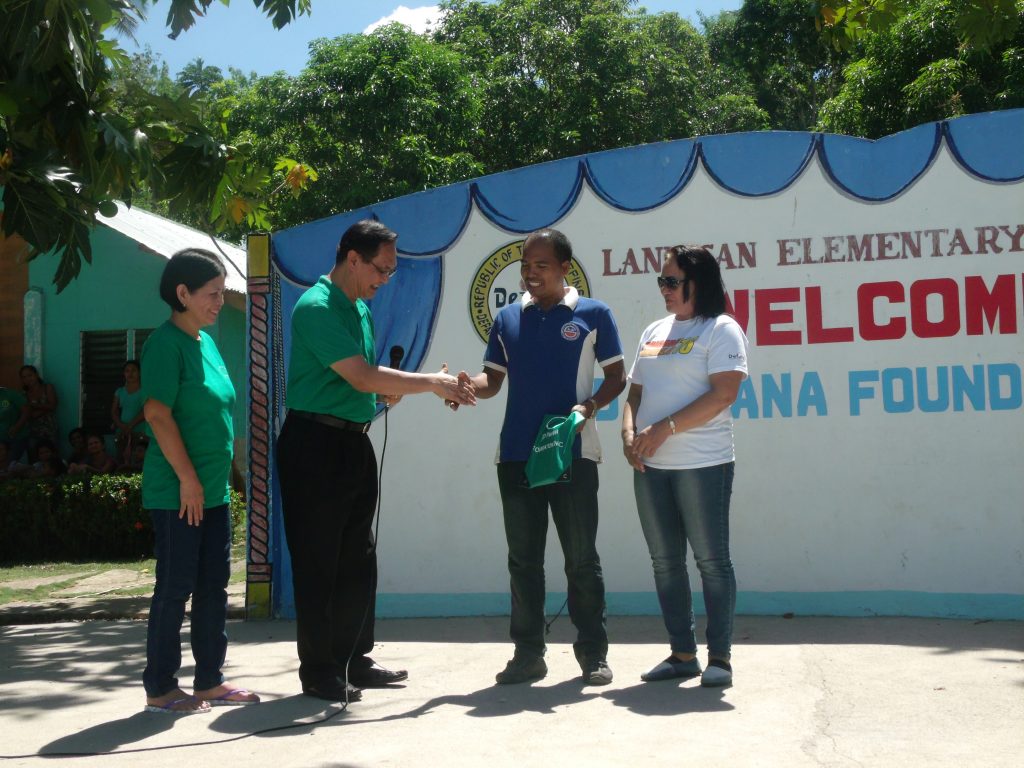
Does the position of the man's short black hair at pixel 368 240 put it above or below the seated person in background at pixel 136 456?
above

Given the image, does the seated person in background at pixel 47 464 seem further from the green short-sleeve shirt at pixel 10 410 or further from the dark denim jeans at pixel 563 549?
the dark denim jeans at pixel 563 549

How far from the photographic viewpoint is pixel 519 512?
4.78m

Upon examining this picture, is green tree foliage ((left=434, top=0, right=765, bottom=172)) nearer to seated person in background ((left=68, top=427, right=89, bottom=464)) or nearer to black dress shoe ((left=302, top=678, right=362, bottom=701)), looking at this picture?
seated person in background ((left=68, top=427, right=89, bottom=464))

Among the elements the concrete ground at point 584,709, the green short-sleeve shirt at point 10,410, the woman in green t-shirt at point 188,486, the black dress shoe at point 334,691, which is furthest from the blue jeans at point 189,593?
the green short-sleeve shirt at point 10,410

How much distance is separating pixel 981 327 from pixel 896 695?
8.08 ft

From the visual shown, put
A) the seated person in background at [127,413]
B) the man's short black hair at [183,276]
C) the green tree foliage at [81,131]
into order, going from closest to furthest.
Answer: the man's short black hair at [183,276] → the green tree foliage at [81,131] → the seated person in background at [127,413]

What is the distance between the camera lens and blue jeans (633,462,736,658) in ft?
15.1

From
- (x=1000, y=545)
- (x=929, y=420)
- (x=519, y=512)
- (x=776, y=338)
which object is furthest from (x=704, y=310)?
(x=1000, y=545)

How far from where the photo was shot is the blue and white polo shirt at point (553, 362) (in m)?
4.76

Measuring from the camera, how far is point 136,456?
1145 cm

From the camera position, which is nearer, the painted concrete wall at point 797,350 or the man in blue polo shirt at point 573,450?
the man in blue polo shirt at point 573,450

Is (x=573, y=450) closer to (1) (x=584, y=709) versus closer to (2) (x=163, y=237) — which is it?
(1) (x=584, y=709)

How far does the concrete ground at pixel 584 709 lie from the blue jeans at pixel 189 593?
0.67ft

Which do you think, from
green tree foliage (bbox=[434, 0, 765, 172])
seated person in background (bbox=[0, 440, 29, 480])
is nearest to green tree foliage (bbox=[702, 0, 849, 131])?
green tree foliage (bbox=[434, 0, 765, 172])
